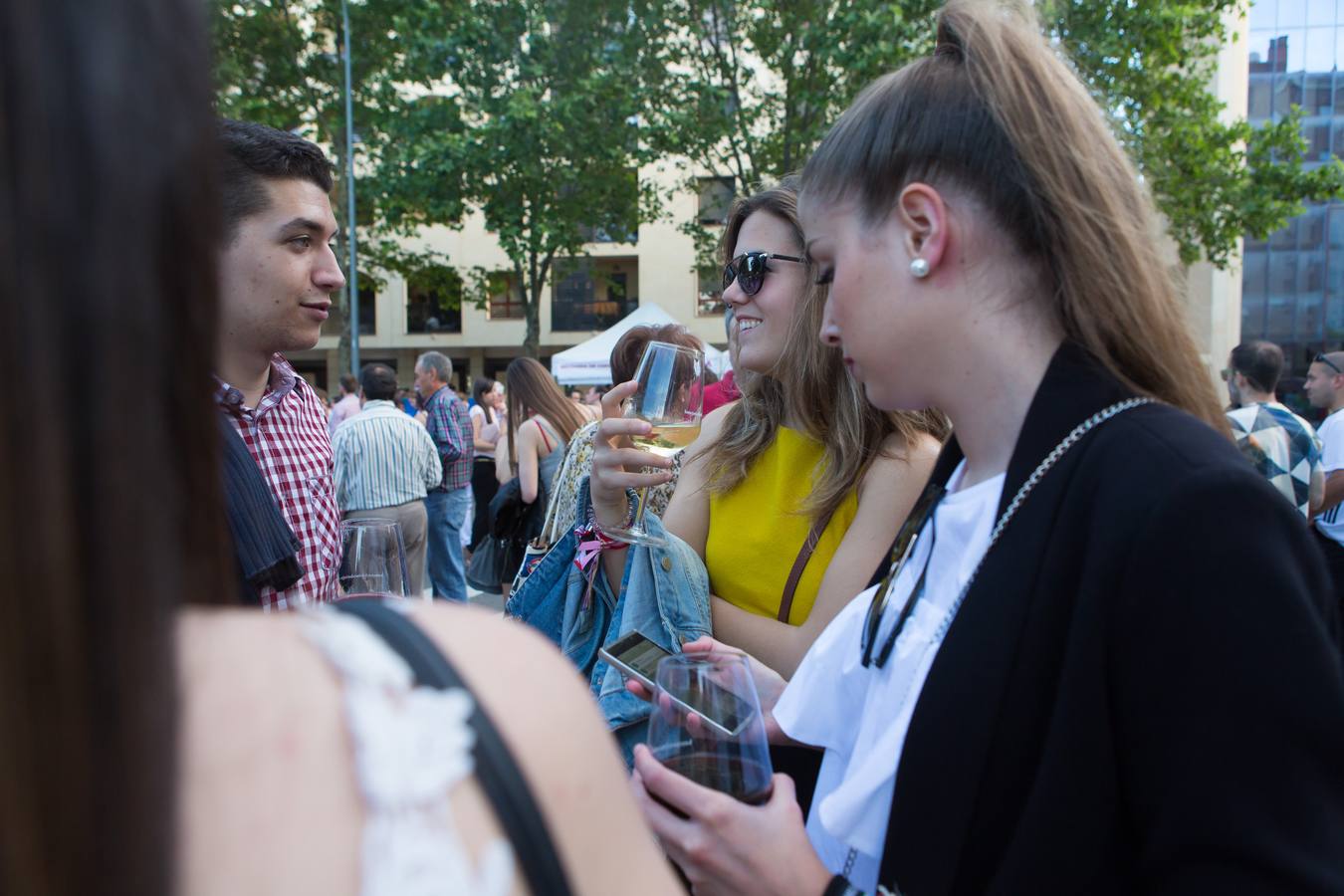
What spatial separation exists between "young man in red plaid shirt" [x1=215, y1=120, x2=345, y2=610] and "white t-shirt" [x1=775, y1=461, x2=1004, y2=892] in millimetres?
1536

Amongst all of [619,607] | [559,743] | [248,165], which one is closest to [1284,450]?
[619,607]

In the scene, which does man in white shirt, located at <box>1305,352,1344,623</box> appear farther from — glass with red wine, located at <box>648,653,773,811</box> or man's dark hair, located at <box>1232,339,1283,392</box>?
glass with red wine, located at <box>648,653,773,811</box>

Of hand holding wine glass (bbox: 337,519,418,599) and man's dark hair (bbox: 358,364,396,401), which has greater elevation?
man's dark hair (bbox: 358,364,396,401)

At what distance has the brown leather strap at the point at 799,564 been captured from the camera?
2291 millimetres

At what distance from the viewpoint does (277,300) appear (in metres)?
2.61

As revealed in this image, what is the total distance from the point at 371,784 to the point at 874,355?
40.7 inches

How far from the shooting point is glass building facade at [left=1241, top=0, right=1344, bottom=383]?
1307 inches

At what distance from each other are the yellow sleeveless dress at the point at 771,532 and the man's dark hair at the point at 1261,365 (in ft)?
18.7

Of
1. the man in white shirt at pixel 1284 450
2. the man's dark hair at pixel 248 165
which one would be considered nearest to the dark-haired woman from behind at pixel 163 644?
the man's dark hair at pixel 248 165

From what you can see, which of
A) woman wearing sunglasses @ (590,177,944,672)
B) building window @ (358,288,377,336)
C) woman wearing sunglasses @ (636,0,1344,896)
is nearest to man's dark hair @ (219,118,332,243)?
woman wearing sunglasses @ (590,177,944,672)

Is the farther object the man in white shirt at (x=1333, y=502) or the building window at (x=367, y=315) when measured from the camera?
the building window at (x=367, y=315)

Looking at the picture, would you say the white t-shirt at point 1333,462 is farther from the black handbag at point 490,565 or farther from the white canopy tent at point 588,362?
the white canopy tent at point 588,362

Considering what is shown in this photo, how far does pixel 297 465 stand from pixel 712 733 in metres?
1.97

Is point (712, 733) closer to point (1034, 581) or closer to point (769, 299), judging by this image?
point (1034, 581)
